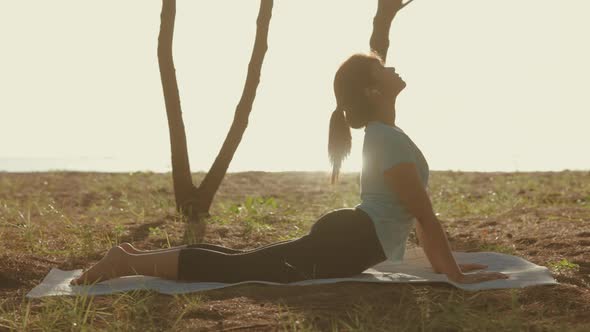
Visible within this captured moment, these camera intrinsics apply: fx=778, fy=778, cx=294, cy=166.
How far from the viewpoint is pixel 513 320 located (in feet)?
11.9

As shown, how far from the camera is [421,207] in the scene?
4180 millimetres

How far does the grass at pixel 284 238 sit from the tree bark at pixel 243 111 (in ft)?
1.13

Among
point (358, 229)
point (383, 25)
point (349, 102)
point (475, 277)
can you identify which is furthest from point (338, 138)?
point (383, 25)

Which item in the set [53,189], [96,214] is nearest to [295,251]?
[96,214]

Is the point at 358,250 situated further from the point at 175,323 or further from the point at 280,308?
the point at 175,323

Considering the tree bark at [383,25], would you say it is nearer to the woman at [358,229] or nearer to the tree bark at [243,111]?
the tree bark at [243,111]

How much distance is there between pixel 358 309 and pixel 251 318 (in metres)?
0.56

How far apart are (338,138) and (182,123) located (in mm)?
3542

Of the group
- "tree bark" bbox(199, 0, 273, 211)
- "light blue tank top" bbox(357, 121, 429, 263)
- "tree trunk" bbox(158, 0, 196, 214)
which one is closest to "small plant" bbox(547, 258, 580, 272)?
"light blue tank top" bbox(357, 121, 429, 263)

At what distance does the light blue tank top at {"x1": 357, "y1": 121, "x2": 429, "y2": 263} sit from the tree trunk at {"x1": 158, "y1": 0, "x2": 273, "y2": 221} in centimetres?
354

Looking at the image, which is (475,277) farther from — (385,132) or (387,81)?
(387,81)

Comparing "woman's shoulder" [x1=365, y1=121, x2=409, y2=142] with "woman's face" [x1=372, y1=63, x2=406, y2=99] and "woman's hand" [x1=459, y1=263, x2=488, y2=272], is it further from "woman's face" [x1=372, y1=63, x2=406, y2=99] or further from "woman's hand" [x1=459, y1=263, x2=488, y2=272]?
"woman's hand" [x1=459, y1=263, x2=488, y2=272]

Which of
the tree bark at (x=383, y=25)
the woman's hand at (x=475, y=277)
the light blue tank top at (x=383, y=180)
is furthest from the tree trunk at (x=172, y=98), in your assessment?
the woman's hand at (x=475, y=277)

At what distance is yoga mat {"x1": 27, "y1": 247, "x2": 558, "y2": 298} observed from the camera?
438 centimetres
